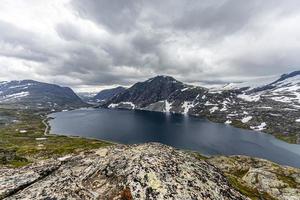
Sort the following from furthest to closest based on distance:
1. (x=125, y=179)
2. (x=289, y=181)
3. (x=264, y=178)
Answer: (x=289, y=181)
(x=264, y=178)
(x=125, y=179)

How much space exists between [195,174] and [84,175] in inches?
235

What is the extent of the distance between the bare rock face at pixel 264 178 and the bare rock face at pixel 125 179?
44260 mm

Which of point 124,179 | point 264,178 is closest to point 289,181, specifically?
point 264,178

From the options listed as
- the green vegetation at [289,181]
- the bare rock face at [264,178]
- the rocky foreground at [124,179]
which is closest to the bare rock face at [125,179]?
the rocky foreground at [124,179]

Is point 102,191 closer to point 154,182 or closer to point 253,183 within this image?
point 154,182

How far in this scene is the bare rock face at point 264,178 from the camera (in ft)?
258

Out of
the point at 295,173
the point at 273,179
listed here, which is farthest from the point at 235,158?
the point at 273,179

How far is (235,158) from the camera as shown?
449ft

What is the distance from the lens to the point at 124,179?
11477 millimetres

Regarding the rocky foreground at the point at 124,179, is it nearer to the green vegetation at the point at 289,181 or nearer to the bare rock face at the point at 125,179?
the bare rock face at the point at 125,179

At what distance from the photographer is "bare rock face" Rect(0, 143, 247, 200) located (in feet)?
35.2

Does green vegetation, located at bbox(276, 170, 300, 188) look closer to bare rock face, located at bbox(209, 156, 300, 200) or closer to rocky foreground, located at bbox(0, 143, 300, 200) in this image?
bare rock face, located at bbox(209, 156, 300, 200)

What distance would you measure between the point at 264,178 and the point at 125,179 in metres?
93.5

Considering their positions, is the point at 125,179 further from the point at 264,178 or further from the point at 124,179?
the point at 264,178
